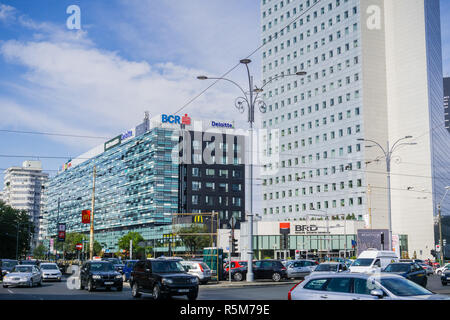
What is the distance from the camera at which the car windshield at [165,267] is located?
20.5m

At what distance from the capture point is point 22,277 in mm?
27625

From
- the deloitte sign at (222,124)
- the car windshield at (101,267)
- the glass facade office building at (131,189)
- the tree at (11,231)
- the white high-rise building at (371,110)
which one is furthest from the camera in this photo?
the deloitte sign at (222,124)

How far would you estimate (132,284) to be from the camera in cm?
2173

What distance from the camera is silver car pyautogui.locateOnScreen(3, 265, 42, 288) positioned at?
2734 cm

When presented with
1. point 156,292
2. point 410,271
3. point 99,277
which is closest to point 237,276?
point 99,277

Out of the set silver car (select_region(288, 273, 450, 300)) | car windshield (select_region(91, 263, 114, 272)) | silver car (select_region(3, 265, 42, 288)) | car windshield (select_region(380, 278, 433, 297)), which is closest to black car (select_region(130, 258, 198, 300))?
car windshield (select_region(91, 263, 114, 272))

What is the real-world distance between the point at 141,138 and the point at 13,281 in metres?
112

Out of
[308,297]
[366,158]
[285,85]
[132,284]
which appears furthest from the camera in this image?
[285,85]

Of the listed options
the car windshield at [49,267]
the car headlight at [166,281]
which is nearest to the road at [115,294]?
the car headlight at [166,281]

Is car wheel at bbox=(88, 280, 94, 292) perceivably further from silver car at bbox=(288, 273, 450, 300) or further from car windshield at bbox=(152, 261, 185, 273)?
silver car at bbox=(288, 273, 450, 300)

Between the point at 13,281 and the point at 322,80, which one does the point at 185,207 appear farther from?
the point at 13,281

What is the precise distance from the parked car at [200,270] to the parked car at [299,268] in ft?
28.2

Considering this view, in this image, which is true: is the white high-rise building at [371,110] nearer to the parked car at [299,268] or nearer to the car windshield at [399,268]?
the parked car at [299,268]

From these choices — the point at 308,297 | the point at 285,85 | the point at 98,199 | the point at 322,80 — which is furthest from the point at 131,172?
the point at 308,297
